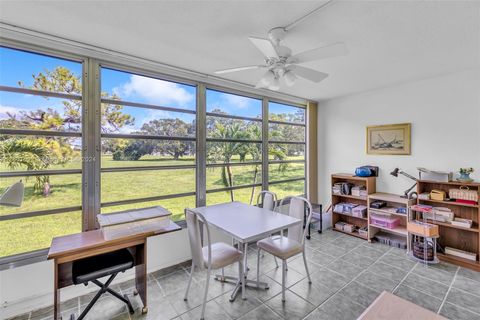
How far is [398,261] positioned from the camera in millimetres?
3039

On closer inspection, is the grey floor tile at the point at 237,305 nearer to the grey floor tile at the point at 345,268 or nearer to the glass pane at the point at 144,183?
the grey floor tile at the point at 345,268

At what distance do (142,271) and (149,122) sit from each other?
173 cm

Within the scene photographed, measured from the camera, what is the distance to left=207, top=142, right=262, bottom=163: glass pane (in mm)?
3455

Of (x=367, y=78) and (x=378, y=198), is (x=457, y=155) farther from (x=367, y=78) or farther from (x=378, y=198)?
(x=367, y=78)

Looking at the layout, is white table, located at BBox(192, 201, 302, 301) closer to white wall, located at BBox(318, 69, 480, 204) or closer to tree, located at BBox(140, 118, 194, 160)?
tree, located at BBox(140, 118, 194, 160)

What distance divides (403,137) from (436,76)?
0.96 meters

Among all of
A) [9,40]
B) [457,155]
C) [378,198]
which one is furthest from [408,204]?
[9,40]

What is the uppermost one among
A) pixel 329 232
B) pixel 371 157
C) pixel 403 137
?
Result: pixel 403 137

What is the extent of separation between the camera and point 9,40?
6.75 feet

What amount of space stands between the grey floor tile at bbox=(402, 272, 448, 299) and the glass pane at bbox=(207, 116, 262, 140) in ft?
9.21

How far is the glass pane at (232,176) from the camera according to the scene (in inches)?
136

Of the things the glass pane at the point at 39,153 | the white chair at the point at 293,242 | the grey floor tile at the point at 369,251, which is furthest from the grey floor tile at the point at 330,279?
the glass pane at the point at 39,153

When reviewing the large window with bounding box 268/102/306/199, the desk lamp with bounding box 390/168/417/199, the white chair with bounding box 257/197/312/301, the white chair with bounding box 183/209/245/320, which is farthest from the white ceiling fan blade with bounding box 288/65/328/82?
the desk lamp with bounding box 390/168/417/199

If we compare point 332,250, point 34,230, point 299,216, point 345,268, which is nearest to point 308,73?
point 299,216
